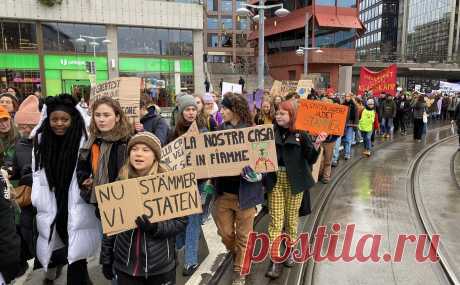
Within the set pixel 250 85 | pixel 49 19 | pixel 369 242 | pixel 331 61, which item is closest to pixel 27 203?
pixel 369 242

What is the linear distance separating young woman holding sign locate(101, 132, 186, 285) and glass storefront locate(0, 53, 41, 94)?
2645 centimetres

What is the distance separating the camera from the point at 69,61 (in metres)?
27.2

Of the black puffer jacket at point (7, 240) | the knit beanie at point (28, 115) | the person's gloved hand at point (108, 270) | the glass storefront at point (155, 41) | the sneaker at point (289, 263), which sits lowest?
the sneaker at point (289, 263)

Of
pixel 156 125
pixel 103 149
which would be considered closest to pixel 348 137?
pixel 156 125

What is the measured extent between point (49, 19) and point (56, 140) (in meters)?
26.3

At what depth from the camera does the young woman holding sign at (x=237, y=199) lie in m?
3.84

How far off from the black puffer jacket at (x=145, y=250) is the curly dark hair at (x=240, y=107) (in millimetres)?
1453

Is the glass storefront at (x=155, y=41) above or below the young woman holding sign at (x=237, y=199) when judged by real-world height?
above

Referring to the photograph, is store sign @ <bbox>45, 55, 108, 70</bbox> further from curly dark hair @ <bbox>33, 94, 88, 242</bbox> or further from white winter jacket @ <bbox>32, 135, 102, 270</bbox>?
white winter jacket @ <bbox>32, 135, 102, 270</bbox>

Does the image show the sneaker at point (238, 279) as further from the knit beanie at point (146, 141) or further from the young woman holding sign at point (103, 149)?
the knit beanie at point (146, 141)

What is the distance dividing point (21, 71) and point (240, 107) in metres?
26.6

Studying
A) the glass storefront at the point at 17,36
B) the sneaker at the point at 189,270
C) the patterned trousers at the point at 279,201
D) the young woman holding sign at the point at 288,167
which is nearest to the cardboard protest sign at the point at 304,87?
the young woman holding sign at the point at 288,167

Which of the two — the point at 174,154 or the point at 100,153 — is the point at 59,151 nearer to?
the point at 100,153

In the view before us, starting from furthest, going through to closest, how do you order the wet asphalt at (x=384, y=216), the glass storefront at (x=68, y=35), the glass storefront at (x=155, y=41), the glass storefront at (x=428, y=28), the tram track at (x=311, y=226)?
the glass storefront at (x=428, y=28) < the glass storefront at (x=155, y=41) < the glass storefront at (x=68, y=35) < the wet asphalt at (x=384, y=216) < the tram track at (x=311, y=226)
